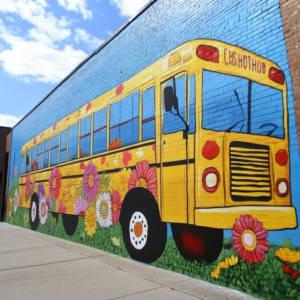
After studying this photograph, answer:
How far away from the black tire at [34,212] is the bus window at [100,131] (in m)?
6.49

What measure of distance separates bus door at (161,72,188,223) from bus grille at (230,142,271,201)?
3.54ft

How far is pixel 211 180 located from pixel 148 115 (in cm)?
240

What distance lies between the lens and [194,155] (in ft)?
18.0

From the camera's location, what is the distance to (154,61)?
274 inches


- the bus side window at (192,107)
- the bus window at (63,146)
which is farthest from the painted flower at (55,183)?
the bus side window at (192,107)

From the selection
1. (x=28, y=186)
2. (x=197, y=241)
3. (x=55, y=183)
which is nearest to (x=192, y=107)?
(x=197, y=241)

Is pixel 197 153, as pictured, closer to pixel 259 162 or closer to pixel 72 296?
pixel 259 162

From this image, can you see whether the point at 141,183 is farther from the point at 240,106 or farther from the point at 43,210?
the point at 43,210

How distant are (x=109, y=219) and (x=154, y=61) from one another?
416 centimetres

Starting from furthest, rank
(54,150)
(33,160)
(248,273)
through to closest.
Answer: (33,160)
(54,150)
(248,273)

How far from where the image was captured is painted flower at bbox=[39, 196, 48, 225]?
12.9m

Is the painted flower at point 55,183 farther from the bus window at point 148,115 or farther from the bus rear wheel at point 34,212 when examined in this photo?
the bus window at point 148,115

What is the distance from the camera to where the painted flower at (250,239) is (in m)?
4.36

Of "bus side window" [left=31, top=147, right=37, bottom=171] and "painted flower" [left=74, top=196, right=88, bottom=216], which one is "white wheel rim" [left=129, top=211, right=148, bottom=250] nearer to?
"painted flower" [left=74, top=196, right=88, bottom=216]
